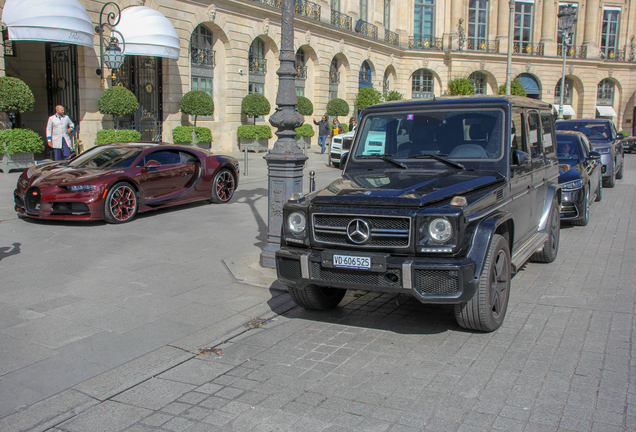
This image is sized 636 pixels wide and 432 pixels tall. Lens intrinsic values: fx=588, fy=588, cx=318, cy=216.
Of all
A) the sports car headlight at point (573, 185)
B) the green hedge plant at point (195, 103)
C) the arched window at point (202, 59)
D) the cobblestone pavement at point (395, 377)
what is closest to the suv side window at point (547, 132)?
the cobblestone pavement at point (395, 377)

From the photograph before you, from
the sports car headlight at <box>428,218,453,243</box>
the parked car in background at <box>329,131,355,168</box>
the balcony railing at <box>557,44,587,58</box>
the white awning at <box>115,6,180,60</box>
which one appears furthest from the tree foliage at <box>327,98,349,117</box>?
the sports car headlight at <box>428,218,453,243</box>

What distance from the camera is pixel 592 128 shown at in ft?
56.0

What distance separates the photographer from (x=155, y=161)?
35.7ft

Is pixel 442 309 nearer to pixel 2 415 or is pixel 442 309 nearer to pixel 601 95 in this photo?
pixel 2 415

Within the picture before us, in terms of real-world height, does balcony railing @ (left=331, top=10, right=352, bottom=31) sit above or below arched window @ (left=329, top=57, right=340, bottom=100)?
above

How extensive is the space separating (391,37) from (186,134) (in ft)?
85.9

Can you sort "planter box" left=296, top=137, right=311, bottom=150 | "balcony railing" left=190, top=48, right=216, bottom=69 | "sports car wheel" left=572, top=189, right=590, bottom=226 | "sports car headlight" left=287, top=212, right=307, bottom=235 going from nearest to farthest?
"sports car headlight" left=287, top=212, right=307, bottom=235
"sports car wheel" left=572, top=189, right=590, bottom=226
"balcony railing" left=190, top=48, right=216, bottom=69
"planter box" left=296, top=137, right=311, bottom=150

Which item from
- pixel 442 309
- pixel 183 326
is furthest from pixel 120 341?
pixel 442 309

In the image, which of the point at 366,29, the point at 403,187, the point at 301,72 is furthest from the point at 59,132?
the point at 366,29

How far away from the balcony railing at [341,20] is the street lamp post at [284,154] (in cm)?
2983

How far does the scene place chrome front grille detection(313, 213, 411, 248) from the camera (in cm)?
455

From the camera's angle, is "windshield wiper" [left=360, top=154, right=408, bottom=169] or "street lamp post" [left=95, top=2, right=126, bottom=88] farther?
"street lamp post" [left=95, top=2, right=126, bottom=88]

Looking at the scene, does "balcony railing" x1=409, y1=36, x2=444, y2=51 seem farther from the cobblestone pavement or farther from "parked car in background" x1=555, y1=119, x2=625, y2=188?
the cobblestone pavement

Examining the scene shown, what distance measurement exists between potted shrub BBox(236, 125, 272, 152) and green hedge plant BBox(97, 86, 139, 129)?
8.02 meters
